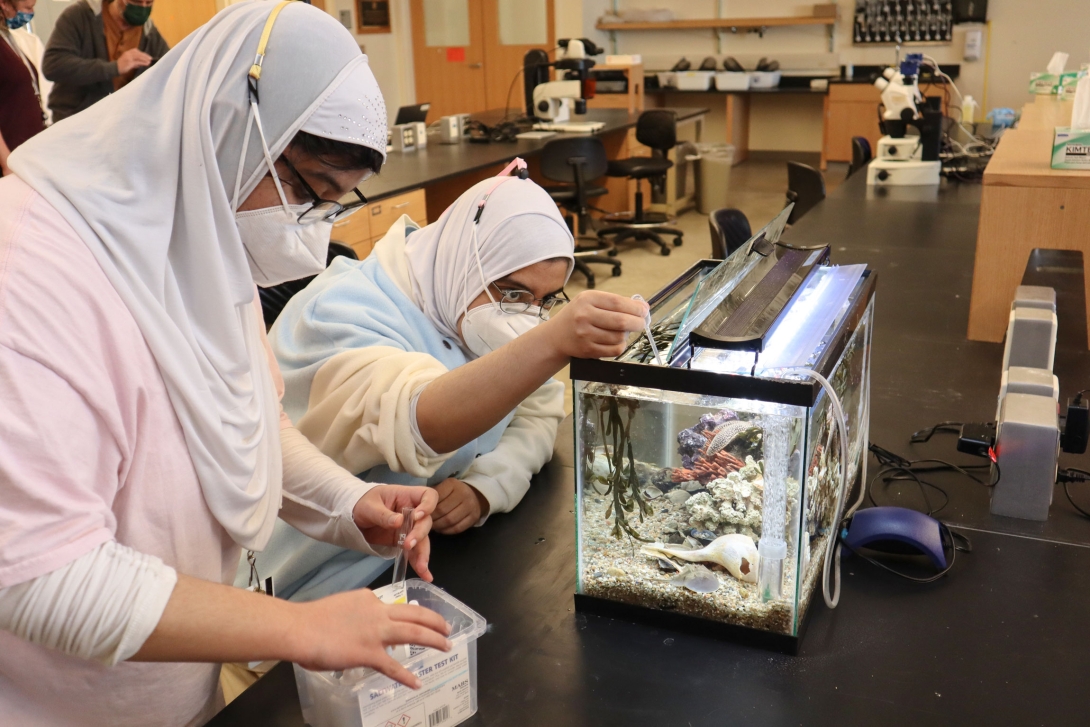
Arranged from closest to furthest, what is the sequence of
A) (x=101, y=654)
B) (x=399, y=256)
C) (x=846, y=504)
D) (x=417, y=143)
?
(x=101, y=654), (x=846, y=504), (x=399, y=256), (x=417, y=143)

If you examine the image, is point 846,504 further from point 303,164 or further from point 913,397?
point 303,164

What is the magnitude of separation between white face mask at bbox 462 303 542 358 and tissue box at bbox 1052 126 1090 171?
51.6 inches

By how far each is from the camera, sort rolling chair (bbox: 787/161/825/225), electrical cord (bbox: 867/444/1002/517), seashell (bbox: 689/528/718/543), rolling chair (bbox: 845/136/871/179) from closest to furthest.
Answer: seashell (bbox: 689/528/718/543)
electrical cord (bbox: 867/444/1002/517)
rolling chair (bbox: 787/161/825/225)
rolling chair (bbox: 845/136/871/179)

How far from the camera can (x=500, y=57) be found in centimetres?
895

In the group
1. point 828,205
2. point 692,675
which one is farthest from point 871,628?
point 828,205

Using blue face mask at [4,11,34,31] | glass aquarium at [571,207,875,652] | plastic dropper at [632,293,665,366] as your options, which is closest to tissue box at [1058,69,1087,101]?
glass aquarium at [571,207,875,652]

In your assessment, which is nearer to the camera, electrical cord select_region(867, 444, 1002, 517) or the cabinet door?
electrical cord select_region(867, 444, 1002, 517)

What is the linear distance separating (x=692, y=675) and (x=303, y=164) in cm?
69

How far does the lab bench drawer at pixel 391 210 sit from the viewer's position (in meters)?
3.74

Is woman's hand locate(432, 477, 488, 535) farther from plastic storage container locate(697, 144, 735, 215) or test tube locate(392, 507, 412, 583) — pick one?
plastic storage container locate(697, 144, 735, 215)

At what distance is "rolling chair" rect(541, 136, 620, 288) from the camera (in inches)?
200

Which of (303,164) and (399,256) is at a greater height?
(303,164)

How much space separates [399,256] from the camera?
1.59 metres

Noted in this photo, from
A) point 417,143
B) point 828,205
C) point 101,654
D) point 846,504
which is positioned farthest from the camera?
point 417,143
